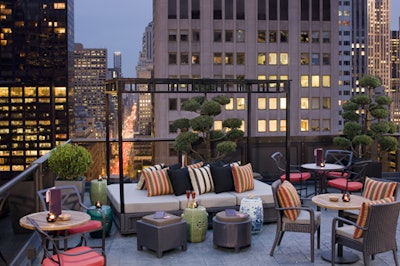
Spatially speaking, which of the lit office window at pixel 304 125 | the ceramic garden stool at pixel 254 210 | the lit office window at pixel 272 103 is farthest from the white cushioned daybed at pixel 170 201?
the lit office window at pixel 304 125

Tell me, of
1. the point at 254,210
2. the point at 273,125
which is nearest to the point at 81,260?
the point at 254,210

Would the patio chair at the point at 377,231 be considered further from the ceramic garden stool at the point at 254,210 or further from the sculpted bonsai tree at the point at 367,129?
the sculpted bonsai tree at the point at 367,129

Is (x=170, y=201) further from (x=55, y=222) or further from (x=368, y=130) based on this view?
(x=368, y=130)

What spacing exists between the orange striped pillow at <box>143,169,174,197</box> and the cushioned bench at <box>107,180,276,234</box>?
0.12m

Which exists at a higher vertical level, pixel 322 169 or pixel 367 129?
pixel 367 129

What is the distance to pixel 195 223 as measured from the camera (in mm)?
8570

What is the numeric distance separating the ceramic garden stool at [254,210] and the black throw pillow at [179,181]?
3.67 ft

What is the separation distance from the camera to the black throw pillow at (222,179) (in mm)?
9891

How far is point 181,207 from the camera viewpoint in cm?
916

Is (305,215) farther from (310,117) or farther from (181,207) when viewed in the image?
(310,117)

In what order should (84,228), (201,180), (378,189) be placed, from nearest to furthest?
(84,228)
(378,189)
(201,180)

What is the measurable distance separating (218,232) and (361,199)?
2.15 metres

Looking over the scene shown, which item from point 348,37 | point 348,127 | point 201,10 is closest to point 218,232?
point 348,127

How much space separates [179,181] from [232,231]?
6.37 ft
